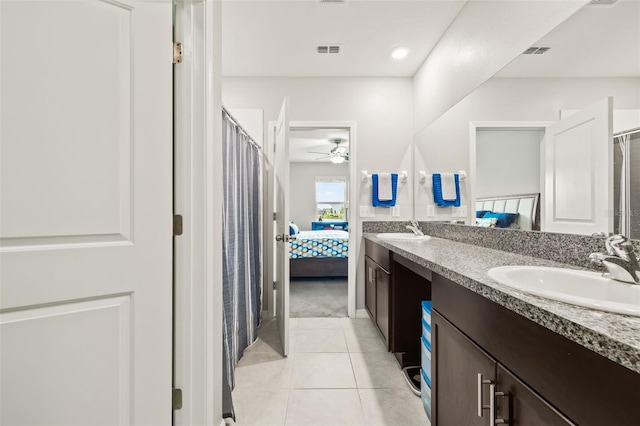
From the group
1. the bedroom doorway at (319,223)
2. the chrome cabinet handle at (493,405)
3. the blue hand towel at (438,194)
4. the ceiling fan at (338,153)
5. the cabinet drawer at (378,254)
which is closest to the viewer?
the chrome cabinet handle at (493,405)

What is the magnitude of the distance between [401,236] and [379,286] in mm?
599

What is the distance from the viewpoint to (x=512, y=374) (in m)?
0.75

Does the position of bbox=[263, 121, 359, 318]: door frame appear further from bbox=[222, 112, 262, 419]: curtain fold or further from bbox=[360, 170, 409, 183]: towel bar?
bbox=[222, 112, 262, 419]: curtain fold

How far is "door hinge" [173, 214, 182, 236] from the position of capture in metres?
1.11

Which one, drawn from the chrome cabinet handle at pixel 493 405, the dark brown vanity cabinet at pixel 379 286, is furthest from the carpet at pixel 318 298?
the chrome cabinet handle at pixel 493 405

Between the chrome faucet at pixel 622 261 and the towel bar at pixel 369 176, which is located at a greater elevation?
the towel bar at pixel 369 176

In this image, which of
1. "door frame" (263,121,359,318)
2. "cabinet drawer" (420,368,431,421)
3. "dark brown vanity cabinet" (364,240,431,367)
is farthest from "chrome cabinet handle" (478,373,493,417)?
"door frame" (263,121,359,318)

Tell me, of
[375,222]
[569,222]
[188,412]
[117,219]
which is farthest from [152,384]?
[375,222]

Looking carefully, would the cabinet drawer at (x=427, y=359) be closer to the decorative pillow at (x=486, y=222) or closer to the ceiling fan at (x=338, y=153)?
the decorative pillow at (x=486, y=222)

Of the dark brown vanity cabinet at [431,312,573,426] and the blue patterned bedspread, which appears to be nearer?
the dark brown vanity cabinet at [431,312,573,426]

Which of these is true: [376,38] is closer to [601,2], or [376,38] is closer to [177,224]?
[601,2]

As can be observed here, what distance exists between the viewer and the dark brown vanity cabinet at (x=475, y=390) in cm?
69

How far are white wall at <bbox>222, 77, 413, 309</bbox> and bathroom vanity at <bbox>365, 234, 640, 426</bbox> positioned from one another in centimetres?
176

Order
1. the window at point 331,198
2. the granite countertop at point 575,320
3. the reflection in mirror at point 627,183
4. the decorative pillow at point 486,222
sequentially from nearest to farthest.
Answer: the granite countertop at point 575,320
the reflection in mirror at point 627,183
the decorative pillow at point 486,222
the window at point 331,198
